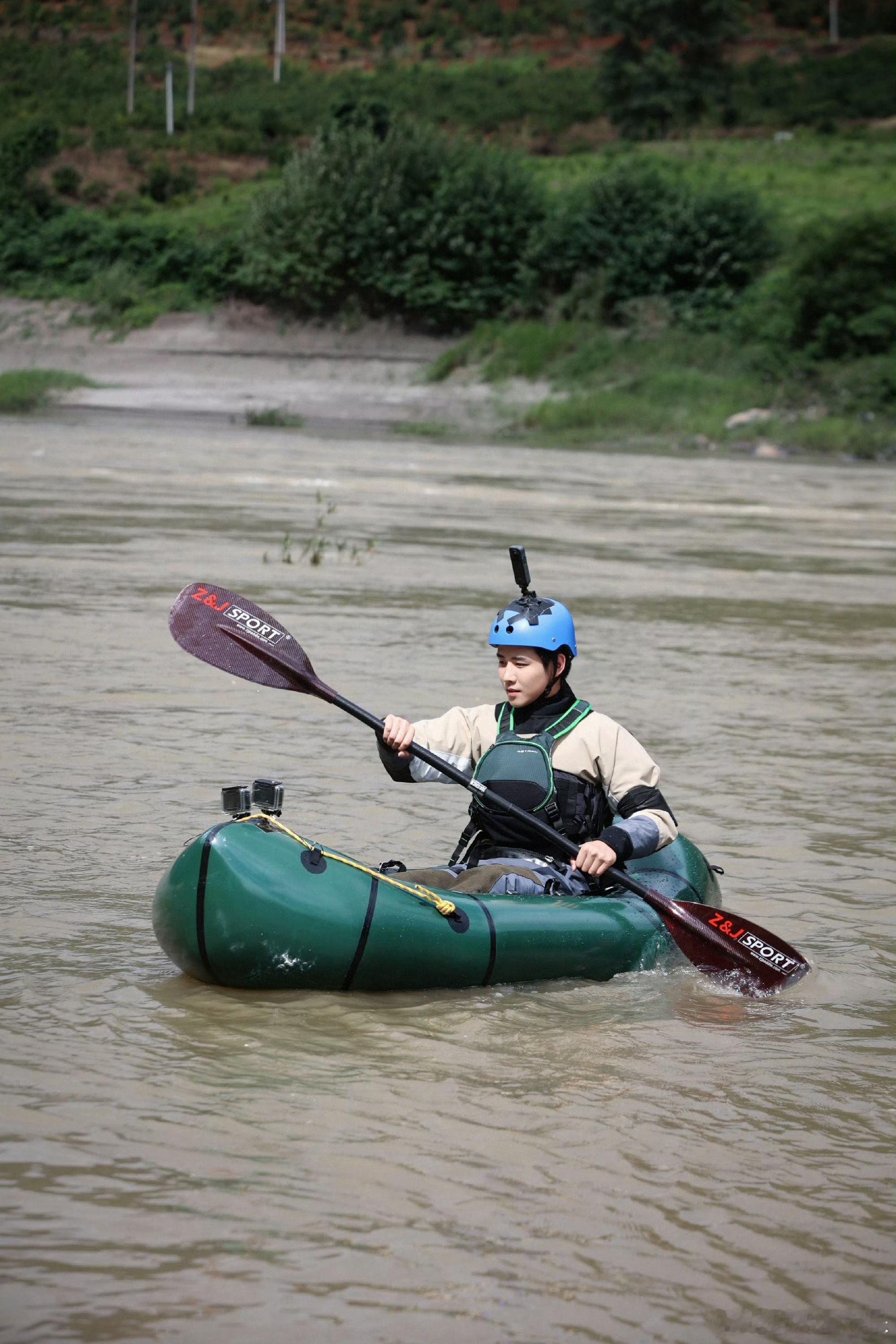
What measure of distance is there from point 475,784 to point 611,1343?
1.91 meters

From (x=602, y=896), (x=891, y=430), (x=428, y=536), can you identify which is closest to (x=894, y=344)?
(x=891, y=430)

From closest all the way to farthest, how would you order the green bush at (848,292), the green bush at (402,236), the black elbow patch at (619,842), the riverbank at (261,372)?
the black elbow patch at (619,842), the green bush at (848,292), the riverbank at (261,372), the green bush at (402,236)

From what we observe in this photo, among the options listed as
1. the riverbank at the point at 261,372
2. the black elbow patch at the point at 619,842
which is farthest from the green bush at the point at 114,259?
the black elbow patch at the point at 619,842

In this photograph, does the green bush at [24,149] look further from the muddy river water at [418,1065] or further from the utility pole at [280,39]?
the muddy river water at [418,1065]

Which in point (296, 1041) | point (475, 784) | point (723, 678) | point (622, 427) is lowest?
point (622, 427)

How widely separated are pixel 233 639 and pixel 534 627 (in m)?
0.94

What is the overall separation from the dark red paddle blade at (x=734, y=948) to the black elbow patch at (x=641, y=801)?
0.28 metres

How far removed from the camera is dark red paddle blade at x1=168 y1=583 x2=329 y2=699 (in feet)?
16.5

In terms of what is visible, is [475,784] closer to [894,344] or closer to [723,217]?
[894,344]

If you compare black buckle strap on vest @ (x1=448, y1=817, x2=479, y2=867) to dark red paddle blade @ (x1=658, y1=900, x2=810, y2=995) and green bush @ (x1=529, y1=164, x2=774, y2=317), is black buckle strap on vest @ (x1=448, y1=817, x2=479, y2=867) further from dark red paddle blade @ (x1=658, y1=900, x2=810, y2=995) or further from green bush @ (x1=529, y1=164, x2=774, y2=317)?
green bush @ (x1=529, y1=164, x2=774, y2=317)

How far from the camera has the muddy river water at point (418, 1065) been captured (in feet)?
9.68

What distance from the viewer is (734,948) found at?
15.5ft

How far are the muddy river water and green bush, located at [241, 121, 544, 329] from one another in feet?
108

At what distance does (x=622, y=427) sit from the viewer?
36.2 m
